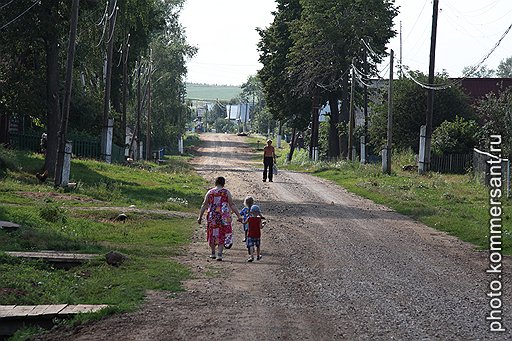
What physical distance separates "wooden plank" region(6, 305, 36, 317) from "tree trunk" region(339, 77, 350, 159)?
4813 cm

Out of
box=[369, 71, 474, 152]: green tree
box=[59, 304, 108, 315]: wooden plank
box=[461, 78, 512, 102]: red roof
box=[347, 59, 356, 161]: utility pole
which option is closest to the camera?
box=[59, 304, 108, 315]: wooden plank

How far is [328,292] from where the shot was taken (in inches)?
512

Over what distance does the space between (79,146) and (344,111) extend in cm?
1962

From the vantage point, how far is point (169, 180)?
39.0 metres

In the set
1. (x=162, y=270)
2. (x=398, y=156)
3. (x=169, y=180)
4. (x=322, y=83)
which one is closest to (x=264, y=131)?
(x=322, y=83)

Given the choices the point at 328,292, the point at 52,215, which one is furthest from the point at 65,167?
the point at 328,292

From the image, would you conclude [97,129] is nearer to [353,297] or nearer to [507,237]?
[507,237]

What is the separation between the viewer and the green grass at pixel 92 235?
13081 mm

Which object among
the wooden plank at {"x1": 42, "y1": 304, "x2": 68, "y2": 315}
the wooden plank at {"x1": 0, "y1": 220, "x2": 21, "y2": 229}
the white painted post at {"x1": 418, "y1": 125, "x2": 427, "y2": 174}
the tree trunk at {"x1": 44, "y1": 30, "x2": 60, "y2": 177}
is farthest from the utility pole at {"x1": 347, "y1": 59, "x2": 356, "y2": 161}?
the wooden plank at {"x1": 42, "y1": 304, "x2": 68, "y2": 315}

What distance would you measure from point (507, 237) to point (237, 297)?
9.08 metres

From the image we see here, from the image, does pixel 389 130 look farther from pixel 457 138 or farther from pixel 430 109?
pixel 457 138

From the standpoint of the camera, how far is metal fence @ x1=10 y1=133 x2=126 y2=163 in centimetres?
4603

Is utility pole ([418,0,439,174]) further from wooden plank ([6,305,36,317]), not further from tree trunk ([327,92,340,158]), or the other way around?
wooden plank ([6,305,36,317])

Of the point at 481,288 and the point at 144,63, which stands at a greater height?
the point at 144,63
